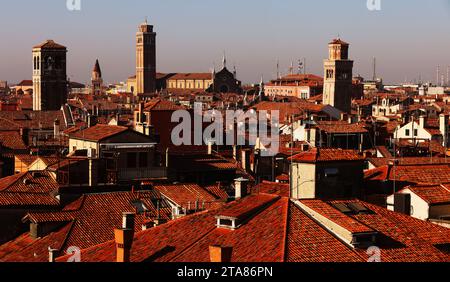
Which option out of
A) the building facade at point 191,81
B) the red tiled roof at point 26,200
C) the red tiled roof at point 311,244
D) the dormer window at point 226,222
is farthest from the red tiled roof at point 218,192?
the building facade at point 191,81

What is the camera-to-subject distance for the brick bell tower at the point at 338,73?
8150cm

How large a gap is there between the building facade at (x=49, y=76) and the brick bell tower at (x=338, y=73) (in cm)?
2116

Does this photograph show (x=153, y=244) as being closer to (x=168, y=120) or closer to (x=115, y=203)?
(x=115, y=203)

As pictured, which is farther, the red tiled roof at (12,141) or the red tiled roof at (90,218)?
the red tiled roof at (12,141)

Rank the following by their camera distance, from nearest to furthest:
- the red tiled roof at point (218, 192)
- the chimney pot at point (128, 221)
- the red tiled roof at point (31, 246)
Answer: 1. the chimney pot at point (128, 221)
2. the red tiled roof at point (31, 246)
3. the red tiled roof at point (218, 192)

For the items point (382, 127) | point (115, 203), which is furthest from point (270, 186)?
point (382, 127)

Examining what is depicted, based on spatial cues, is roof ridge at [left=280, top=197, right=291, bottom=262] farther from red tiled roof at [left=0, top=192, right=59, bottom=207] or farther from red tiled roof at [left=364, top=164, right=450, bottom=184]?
red tiled roof at [left=364, top=164, right=450, bottom=184]

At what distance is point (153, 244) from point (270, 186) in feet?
23.5

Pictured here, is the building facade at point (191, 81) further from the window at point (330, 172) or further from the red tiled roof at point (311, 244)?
the red tiled roof at point (311, 244)

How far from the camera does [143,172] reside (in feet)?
75.3

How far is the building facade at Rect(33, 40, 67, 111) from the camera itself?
6919 cm

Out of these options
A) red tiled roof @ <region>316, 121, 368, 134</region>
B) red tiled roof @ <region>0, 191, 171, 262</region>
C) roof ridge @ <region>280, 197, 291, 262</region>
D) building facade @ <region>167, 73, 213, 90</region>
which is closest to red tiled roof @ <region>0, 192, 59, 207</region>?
red tiled roof @ <region>0, 191, 171, 262</region>

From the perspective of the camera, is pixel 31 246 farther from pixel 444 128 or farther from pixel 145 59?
pixel 145 59
